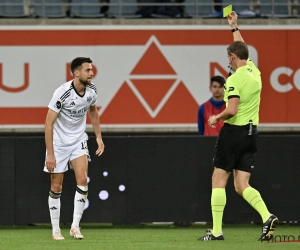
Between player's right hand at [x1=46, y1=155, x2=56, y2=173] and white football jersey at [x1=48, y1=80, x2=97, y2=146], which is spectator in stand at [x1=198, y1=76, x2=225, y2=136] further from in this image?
player's right hand at [x1=46, y1=155, x2=56, y2=173]

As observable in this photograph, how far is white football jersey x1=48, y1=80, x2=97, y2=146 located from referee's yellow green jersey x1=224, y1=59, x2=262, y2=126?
1634mm

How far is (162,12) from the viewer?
614 inches

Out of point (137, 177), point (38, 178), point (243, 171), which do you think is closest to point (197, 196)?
point (137, 177)

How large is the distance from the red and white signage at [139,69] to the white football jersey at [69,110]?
18.3ft

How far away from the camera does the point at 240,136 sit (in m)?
8.90

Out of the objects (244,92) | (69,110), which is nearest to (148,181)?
(69,110)

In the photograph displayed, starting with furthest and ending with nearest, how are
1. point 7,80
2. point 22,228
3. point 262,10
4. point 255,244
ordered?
point 262,10 < point 7,80 < point 22,228 < point 255,244

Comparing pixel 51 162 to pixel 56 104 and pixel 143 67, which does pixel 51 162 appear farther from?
pixel 143 67

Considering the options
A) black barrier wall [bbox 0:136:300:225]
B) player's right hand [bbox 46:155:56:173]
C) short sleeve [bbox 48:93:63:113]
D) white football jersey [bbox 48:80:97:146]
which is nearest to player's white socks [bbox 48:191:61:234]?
player's right hand [bbox 46:155:56:173]

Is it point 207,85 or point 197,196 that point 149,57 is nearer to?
point 207,85

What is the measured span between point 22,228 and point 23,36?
446cm

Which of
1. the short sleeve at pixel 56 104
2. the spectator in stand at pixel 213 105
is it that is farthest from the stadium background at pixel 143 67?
the short sleeve at pixel 56 104

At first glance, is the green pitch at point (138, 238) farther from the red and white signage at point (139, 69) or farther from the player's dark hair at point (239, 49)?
the red and white signage at point (139, 69)

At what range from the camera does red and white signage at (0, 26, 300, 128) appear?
15.3 metres
